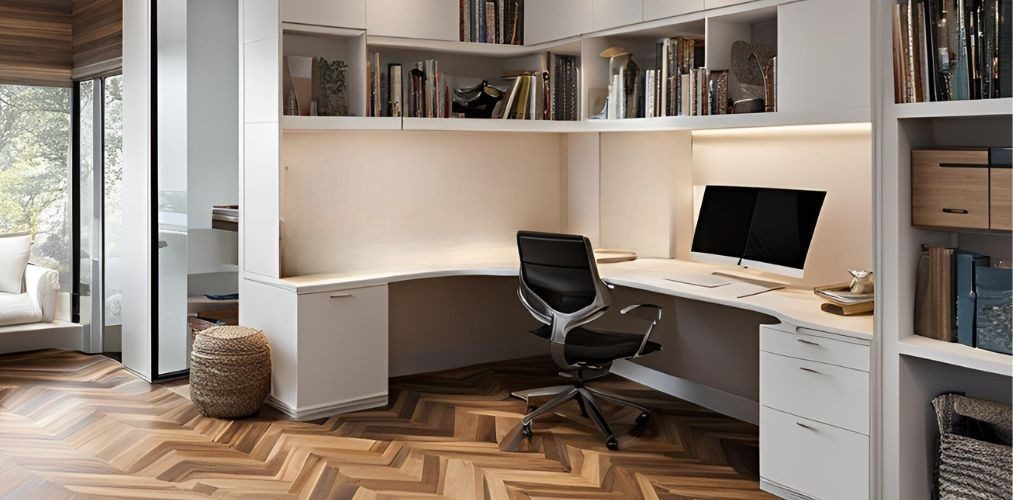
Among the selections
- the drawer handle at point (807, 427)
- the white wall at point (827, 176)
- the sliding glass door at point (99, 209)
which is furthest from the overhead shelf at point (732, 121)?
the sliding glass door at point (99, 209)

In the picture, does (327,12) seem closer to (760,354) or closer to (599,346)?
(599,346)

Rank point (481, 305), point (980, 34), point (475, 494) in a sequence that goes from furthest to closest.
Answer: point (481, 305)
point (475, 494)
point (980, 34)

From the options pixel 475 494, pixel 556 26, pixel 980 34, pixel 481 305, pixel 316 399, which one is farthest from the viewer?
pixel 481 305

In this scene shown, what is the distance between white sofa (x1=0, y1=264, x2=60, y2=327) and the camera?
242 inches

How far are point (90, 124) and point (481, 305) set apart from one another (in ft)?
9.15

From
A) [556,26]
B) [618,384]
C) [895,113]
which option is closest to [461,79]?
[556,26]

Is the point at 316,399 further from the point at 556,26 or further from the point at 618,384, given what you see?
the point at 556,26

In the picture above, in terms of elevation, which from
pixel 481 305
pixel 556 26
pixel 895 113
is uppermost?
pixel 556 26

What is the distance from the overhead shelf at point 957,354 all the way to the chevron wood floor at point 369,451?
0.87m

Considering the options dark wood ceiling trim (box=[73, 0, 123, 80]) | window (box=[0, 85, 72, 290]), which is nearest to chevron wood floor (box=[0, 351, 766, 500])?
window (box=[0, 85, 72, 290])

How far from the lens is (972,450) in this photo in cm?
314

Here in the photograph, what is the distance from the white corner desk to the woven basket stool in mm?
125

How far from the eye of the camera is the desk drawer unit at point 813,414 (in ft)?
10.9

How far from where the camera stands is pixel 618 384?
533 cm
